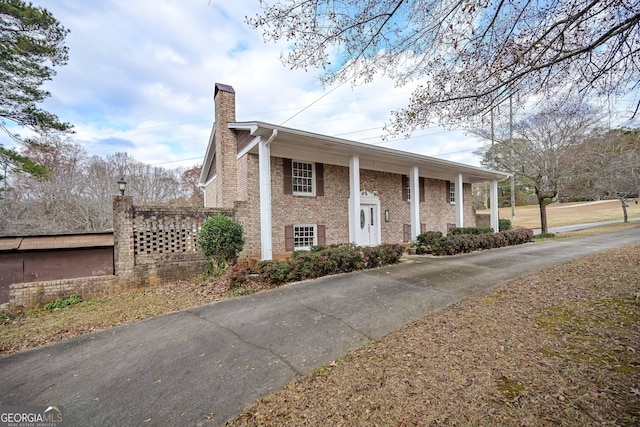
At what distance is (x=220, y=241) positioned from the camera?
6781mm

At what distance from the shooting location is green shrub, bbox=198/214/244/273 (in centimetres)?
675

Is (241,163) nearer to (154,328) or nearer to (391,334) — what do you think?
(154,328)

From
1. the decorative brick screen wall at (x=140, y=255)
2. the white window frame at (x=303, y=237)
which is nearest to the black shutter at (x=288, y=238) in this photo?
the white window frame at (x=303, y=237)

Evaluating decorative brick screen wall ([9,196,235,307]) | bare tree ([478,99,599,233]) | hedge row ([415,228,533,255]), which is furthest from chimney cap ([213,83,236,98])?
bare tree ([478,99,599,233])

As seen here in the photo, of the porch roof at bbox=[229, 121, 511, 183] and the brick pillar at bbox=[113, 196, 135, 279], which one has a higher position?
A: the porch roof at bbox=[229, 121, 511, 183]

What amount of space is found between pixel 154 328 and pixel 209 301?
1225mm

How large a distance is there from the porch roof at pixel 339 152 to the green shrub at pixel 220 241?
9.38 ft

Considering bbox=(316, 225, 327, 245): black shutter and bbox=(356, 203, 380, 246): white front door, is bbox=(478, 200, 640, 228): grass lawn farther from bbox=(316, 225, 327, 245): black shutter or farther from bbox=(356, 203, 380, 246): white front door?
bbox=(316, 225, 327, 245): black shutter

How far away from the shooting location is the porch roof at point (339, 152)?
26.3 ft

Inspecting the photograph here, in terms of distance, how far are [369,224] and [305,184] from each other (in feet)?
11.8

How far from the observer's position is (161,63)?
9.65m

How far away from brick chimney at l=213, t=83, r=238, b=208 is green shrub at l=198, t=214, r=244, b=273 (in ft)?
9.04

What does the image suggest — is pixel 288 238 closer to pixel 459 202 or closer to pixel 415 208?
pixel 415 208

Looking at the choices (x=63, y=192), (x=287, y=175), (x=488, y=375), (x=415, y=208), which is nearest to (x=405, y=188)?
(x=415, y=208)
